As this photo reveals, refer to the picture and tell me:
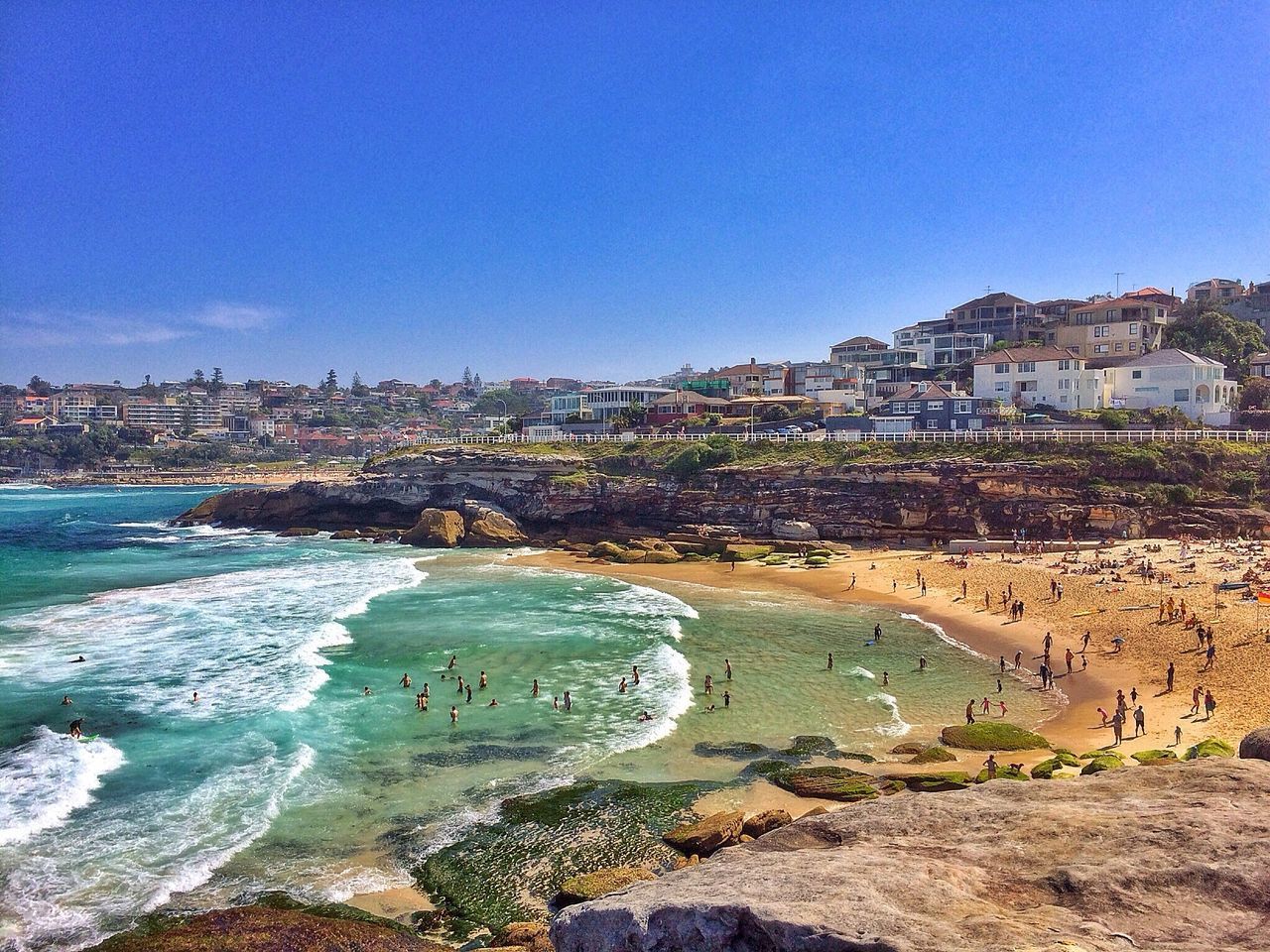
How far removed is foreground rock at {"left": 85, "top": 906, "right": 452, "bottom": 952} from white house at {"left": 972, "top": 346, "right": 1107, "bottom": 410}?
2568 inches

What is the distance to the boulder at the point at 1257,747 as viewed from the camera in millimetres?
9477

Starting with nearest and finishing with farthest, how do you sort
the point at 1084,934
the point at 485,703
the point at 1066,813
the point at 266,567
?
1. the point at 1084,934
2. the point at 1066,813
3. the point at 485,703
4. the point at 266,567

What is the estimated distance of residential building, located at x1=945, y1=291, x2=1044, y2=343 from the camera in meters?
89.2

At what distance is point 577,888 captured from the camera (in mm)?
14586

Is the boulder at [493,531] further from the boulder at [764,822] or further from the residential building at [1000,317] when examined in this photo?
the residential building at [1000,317]

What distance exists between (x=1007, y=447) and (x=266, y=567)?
165ft

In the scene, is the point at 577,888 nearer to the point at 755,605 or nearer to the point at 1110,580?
the point at 755,605

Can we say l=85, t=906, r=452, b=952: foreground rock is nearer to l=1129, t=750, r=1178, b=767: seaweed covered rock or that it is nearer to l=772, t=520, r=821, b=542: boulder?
l=1129, t=750, r=1178, b=767: seaweed covered rock

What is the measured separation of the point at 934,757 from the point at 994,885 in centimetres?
1563

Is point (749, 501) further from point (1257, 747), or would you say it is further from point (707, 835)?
point (1257, 747)

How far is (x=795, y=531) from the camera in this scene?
180 feet

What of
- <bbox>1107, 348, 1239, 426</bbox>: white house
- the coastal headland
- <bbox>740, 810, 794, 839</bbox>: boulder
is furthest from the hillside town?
<bbox>740, 810, 794, 839</bbox>: boulder

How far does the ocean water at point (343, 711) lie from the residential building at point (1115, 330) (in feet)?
172

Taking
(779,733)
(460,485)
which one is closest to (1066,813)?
(779,733)
